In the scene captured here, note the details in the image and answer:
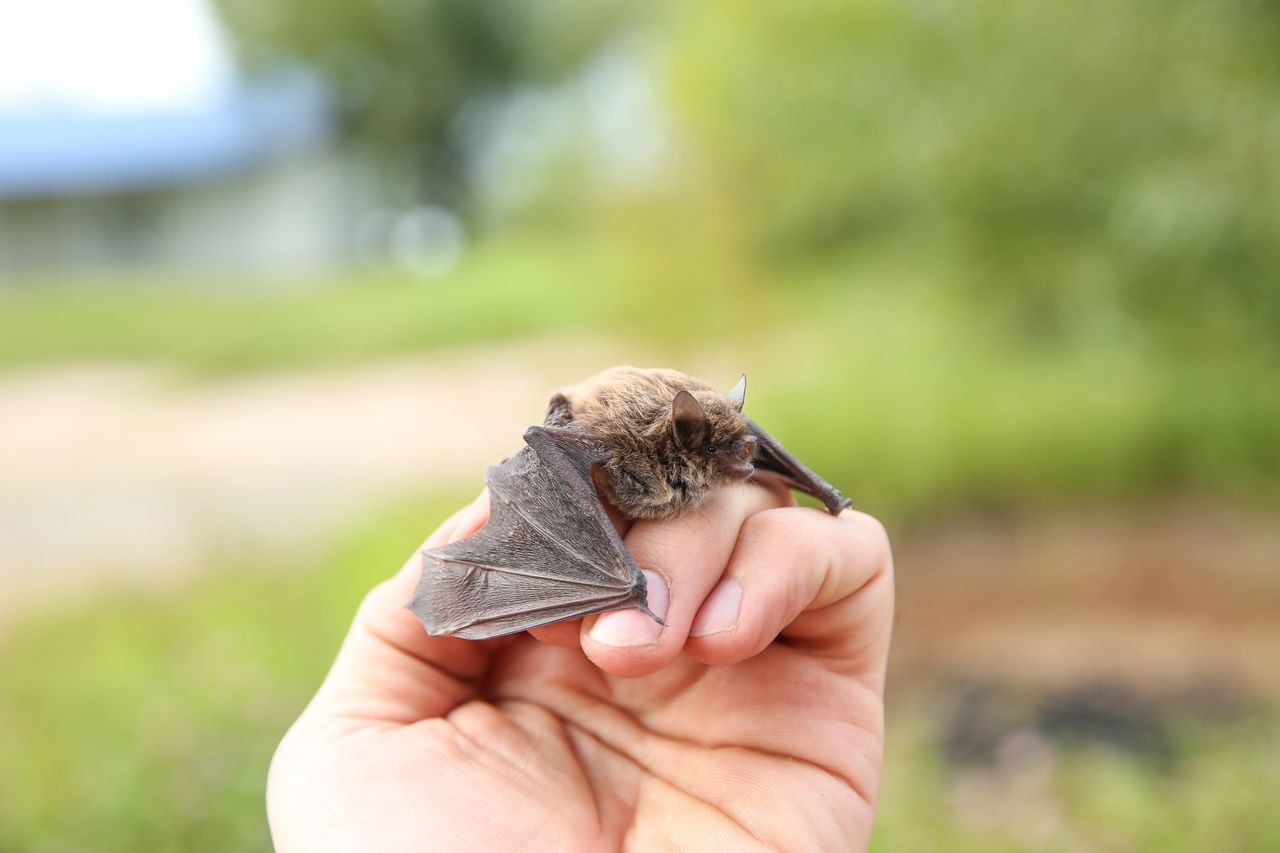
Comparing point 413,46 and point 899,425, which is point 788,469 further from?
point 413,46

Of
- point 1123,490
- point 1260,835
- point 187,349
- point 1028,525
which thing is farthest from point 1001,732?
point 187,349

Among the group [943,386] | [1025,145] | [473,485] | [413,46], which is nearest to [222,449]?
[473,485]

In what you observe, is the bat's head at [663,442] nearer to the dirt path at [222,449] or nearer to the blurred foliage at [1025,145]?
the dirt path at [222,449]

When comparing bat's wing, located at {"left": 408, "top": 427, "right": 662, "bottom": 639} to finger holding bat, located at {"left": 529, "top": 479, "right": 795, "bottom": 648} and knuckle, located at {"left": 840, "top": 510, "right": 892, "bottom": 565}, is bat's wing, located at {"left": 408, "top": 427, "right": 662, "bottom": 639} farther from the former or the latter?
knuckle, located at {"left": 840, "top": 510, "right": 892, "bottom": 565}

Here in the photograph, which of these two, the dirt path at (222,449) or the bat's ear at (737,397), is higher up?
the bat's ear at (737,397)

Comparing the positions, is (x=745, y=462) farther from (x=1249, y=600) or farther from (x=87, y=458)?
(x=87, y=458)

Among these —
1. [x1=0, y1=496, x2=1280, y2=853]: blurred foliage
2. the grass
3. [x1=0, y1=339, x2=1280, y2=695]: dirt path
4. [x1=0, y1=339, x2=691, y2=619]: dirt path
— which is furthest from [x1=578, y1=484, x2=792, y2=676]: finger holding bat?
the grass

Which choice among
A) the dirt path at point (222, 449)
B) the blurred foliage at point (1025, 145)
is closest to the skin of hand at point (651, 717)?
the dirt path at point (222, 449)
